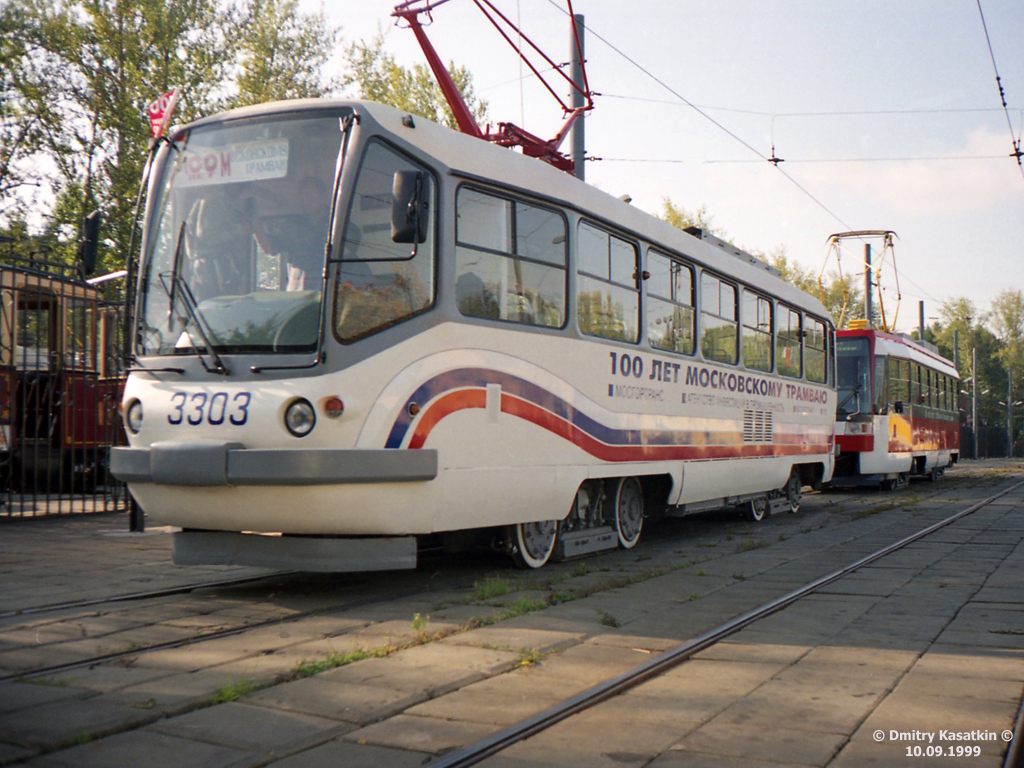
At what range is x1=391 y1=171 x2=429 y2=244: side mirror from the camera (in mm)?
6098

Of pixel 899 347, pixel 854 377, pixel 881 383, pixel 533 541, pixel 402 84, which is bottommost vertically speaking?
pixel 533 541

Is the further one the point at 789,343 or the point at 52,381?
the point at 789,343

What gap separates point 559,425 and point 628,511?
2202mm

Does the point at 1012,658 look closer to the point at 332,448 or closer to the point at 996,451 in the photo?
the point at 332,448

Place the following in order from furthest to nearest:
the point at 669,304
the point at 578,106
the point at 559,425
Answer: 1. the point at 578,106
2. the point at 669,304
3. the point at 559,425

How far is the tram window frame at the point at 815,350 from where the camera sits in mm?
14750

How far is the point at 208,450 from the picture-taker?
6059 mm

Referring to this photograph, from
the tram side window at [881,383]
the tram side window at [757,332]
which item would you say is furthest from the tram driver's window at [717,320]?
the tram side window at [881,383]

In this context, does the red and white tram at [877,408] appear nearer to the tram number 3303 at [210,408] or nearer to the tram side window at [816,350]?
the tram side window at [816,350]

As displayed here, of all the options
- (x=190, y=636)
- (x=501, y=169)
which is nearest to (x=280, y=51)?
(x=501, y=169)

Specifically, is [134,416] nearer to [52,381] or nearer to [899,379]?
[52,381]

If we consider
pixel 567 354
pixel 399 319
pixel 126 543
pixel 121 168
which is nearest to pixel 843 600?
pixel 567 354

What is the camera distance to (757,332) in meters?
12.6

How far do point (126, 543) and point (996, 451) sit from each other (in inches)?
2677
